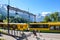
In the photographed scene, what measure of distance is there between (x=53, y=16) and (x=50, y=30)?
50.0m

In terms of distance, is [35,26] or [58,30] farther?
[35,26]

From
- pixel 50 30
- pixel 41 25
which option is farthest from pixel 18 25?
pixel 50 30

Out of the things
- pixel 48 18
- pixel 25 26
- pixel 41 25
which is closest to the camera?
pixel 41 25

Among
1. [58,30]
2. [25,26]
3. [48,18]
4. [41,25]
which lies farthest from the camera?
[48,18]

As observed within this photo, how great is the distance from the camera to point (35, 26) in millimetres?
45188

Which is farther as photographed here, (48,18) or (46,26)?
(48,18)

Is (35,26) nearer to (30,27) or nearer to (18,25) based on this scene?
(30,27)

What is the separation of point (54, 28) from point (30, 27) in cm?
A: 741

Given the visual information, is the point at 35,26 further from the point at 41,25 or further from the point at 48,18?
the point at 48,18

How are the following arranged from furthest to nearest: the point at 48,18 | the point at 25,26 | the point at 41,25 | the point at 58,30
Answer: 1. the point at 48,18
2. the point at 25,26
3. the point at 41,25
4. the point at 58,30

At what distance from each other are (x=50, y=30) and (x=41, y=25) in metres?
3.40

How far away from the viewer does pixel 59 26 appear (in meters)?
41.9

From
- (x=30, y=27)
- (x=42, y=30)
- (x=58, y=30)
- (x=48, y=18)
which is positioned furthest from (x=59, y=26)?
(x=48, y=18)

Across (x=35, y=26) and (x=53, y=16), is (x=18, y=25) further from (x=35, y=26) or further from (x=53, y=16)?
(x=53, y=16)
